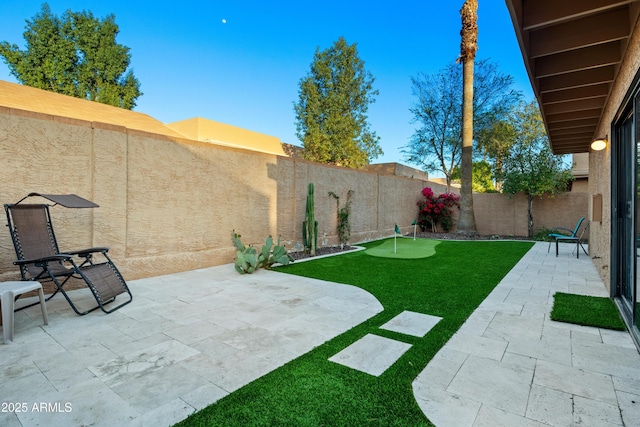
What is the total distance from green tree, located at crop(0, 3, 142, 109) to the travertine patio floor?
2282 centimetres

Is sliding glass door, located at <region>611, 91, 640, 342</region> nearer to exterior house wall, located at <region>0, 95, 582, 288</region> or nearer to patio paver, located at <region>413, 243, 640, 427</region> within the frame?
patio paver, located at <region>413, 243, 640, 427</region>

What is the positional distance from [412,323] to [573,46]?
3801mm

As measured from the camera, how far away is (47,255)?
4707 millimetres

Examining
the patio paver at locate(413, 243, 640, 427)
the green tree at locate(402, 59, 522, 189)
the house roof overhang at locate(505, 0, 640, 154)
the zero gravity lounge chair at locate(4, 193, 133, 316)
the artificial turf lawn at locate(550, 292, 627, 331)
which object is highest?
the green tree at locate(402, 59, 522, 189)

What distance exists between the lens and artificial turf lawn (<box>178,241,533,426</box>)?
86.4 inches

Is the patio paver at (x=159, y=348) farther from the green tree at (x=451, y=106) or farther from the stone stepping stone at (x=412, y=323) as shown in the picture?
the green tree at (x=451, y=106)

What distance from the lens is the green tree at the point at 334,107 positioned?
2368 centimetres

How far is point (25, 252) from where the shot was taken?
14.6 feet

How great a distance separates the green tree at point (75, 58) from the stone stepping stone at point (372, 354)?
25.6 metres

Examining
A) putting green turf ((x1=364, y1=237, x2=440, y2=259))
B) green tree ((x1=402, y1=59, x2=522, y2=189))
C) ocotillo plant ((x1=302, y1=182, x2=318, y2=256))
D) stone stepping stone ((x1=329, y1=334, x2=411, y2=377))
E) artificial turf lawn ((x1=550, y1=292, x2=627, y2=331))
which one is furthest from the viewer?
green tree ((x1=402, y1=59, x2=522, y2=189))

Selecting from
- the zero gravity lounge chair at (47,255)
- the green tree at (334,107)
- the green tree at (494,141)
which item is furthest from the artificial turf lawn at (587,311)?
the green tree at (334,107)

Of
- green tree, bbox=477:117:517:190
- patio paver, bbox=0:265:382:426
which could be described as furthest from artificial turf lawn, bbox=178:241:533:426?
green tree, bbox=477:117:517:190

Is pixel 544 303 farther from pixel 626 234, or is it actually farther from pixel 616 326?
pixel 626 234

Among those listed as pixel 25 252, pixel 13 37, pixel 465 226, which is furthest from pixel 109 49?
pixel 465 226
